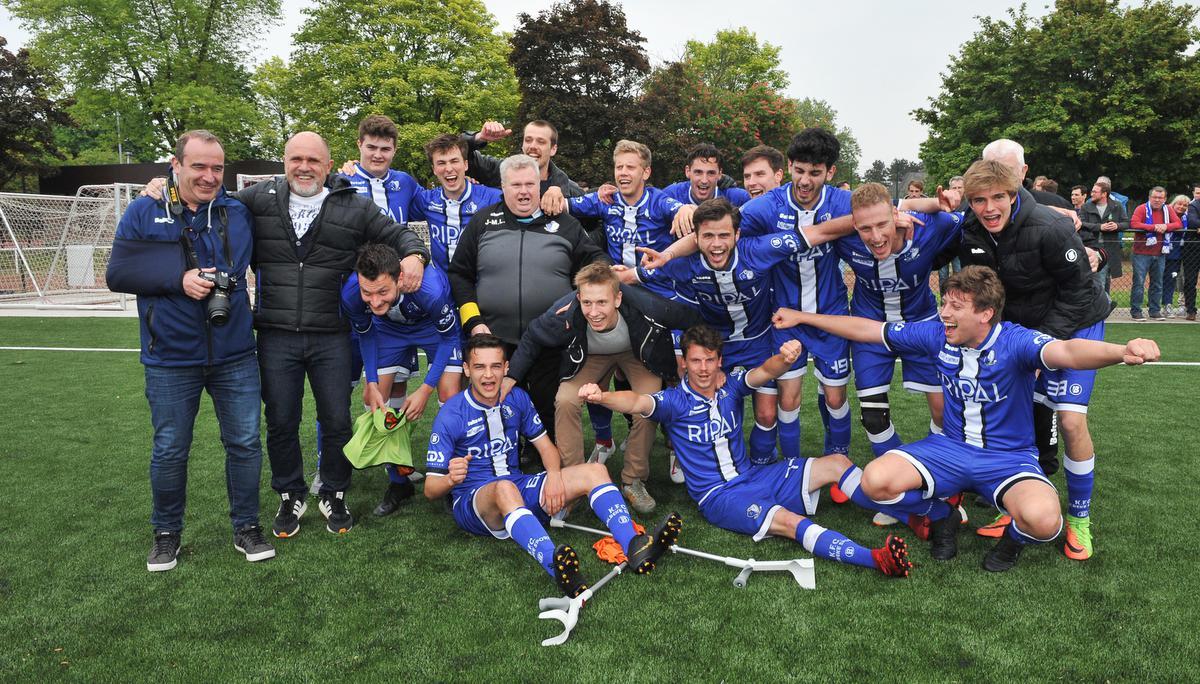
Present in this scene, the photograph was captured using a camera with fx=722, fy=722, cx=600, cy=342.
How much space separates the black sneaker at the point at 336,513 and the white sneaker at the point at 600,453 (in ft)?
5.46

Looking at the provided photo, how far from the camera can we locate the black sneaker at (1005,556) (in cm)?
341

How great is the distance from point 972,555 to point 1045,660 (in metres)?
0.94

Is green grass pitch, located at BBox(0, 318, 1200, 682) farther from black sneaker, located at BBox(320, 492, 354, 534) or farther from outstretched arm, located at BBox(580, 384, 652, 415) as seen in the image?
outstretched arm, located at BBox(580, 384, 652, 415)

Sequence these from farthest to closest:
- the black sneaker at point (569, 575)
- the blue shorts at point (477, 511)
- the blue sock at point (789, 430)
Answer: the blue sock at point (789, 430) < the blue shorts at point (477, 511) < the black sneaker at point (569, 575)

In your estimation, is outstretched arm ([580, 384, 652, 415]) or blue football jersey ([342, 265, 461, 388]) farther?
blue football jersey ([342, 265, 461, 388])

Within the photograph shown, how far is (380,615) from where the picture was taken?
10.3 feet

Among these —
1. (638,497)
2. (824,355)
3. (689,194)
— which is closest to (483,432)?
(638,497)

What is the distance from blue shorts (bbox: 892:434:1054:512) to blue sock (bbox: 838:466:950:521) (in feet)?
0.27

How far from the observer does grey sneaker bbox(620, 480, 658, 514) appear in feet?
14.2

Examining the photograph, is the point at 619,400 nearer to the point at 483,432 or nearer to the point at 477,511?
the point at 483,432

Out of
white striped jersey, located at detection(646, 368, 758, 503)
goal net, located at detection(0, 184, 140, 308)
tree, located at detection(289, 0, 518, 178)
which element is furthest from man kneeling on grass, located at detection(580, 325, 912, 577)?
tree, located at detection(289, 0, 518, 178)

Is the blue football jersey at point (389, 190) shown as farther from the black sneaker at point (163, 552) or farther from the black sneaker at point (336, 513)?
the black sneaker at point (163, 552)

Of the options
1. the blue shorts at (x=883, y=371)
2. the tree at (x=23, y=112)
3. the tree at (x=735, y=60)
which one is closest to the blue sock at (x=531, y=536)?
the blue shorts at (x=883, y=371)

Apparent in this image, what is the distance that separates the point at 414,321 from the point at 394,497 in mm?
1108
